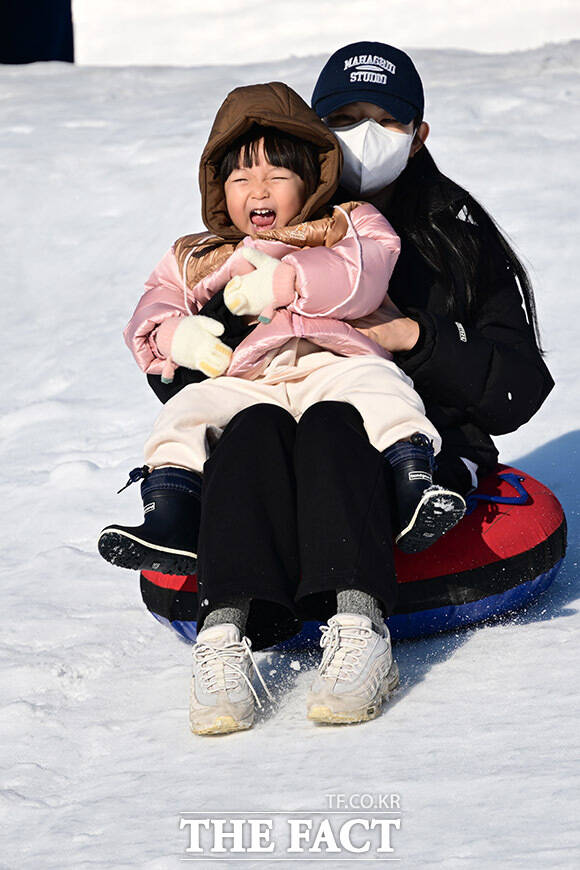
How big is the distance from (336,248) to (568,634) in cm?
91

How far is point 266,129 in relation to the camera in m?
2.65

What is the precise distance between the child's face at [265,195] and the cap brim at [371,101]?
0.26 metres

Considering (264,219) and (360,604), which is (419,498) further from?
(264,219)

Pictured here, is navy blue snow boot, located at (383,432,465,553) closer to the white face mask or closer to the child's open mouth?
the child's open mouth

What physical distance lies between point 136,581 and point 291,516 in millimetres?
1164

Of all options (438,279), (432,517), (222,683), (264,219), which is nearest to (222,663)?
(222,683)

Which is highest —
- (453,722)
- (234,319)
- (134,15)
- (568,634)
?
(234,319)

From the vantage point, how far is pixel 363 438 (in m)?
2.26

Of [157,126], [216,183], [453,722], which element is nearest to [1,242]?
[157,126]

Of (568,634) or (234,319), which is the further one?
(234,319)

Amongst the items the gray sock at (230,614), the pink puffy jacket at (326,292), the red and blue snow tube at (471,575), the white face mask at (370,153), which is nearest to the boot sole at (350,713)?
the gray sock at (230,614)

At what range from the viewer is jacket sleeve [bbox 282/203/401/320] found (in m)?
2.41

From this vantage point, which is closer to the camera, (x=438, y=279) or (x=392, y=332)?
(x=392, y=332)

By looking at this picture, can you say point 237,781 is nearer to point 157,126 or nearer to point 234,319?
point 234,319
